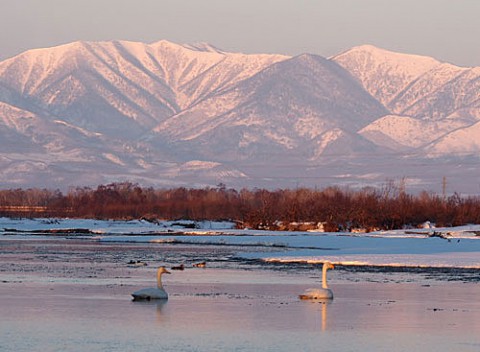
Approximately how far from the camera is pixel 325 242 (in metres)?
60.7

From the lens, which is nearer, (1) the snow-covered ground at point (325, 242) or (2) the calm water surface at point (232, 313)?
(2) the calm water surface at point (232, 313)

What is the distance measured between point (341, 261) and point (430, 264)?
318 centimetres

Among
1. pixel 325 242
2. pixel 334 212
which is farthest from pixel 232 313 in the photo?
pixel 334 212

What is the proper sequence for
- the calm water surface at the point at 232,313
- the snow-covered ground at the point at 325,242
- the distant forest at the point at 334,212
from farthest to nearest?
the distant forest at the point at 334,212 → the snow-covered ground at the point at 325,242 → the calm water surface at the point at 232,313

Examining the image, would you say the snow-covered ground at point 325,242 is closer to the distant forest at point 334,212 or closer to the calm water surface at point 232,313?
the distant forest at point 334,212

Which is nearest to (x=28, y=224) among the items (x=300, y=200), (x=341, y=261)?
(x=300, y=200)

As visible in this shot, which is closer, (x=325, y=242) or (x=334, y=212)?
(x=325, y=242)

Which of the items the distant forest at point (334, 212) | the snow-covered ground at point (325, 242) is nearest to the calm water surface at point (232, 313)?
the snow-covered ground at point (325, 242)

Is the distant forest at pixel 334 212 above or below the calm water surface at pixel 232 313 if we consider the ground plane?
above

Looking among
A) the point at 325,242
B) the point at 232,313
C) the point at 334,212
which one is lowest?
the point at 232,313

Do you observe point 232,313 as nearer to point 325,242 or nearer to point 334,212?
point 325,242

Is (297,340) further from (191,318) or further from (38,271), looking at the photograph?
(38,271)

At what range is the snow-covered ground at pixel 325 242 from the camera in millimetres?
46000

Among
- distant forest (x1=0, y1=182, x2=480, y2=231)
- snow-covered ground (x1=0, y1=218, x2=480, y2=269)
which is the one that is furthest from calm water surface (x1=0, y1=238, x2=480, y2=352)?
distant forest (x1=0, y1=182, x2=480, y2=231)
